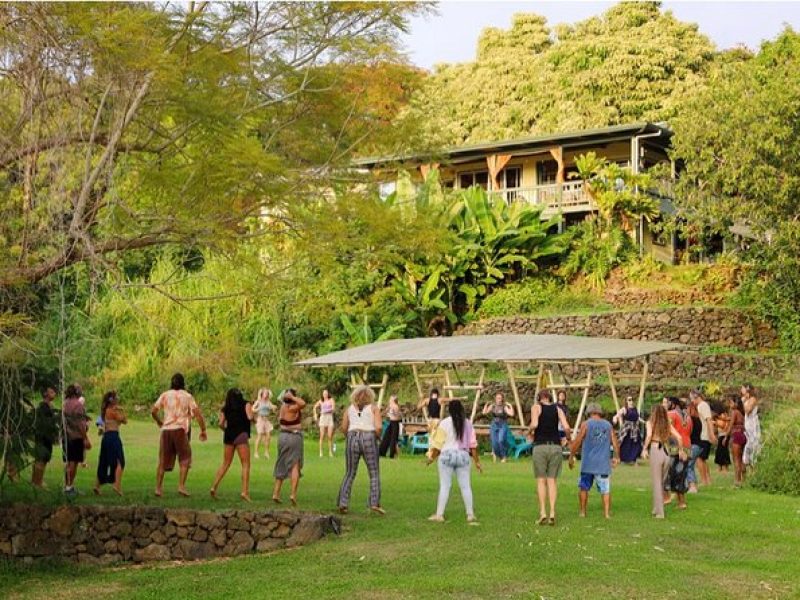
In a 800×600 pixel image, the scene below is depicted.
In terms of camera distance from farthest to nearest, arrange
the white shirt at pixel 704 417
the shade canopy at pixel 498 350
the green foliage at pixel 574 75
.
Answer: the green foliage at pixel 574 75, the shade canopy at pixel 498 350, the white shirt at pixel 704 417

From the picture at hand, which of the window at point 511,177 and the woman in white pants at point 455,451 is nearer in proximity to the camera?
the woman in white pants at point 455,451

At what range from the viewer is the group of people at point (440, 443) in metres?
14.4

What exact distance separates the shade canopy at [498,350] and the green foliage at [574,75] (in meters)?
18.9

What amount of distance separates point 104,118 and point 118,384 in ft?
67.1

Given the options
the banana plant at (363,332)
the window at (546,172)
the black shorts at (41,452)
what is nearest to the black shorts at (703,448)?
the black shorts at (41,452)

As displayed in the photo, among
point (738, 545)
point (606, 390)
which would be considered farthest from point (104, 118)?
point (606, 390)

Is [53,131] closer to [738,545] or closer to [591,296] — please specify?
[738,545]

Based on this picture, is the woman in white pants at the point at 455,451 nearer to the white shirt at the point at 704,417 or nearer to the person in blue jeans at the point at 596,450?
the person in blue jeans at the point at 596,450

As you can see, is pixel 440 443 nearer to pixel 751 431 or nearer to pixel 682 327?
pixel 751 431

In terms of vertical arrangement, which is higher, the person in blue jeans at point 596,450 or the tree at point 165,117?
the tree at point 165,117

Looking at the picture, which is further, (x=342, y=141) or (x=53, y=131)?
(x=342, y=141)

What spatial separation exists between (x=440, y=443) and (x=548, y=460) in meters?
1.35

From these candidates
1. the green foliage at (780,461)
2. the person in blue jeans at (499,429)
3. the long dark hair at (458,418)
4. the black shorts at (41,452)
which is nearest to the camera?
the long dark hair at (458,418)

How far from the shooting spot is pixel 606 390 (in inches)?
1247
